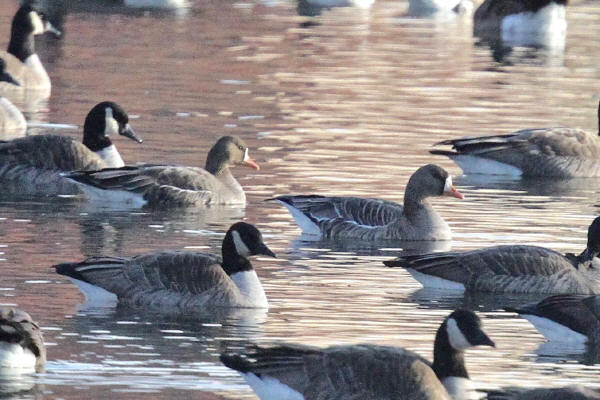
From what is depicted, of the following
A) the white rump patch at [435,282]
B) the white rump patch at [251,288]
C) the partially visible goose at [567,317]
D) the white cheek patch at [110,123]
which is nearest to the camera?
the partially visible goose at [567,317]

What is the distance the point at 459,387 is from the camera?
11.3 meters

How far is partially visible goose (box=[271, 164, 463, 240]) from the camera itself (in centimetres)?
1856

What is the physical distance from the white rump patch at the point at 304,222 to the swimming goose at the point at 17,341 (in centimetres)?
684

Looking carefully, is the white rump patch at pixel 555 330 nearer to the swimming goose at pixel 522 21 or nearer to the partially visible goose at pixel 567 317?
the partially visible goose at pixel 567 317

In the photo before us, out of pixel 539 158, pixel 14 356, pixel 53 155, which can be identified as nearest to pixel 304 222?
pixel 53 155

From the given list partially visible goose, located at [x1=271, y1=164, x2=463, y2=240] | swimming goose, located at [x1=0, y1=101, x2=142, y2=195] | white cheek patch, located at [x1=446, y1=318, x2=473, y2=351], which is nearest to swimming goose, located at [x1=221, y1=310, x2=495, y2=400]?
white cheek patch, located at [x1=446, y1=318, x2=473, y2=351]

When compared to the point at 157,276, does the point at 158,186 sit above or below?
below

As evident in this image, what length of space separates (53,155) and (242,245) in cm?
712

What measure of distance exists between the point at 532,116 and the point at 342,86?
15.7 ft

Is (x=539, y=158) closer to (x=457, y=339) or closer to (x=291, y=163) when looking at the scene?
(x=291, y=163)

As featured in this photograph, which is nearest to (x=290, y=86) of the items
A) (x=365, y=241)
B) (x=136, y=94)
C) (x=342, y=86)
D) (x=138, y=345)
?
(x=342, y=86)

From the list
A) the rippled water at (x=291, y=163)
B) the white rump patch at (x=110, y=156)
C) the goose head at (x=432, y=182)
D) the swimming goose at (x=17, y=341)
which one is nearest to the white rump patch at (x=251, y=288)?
the rippled water at (x=291, y=163)

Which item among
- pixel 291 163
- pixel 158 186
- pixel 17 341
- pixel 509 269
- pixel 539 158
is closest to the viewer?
pixel 17 341

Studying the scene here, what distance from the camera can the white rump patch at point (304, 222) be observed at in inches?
733
